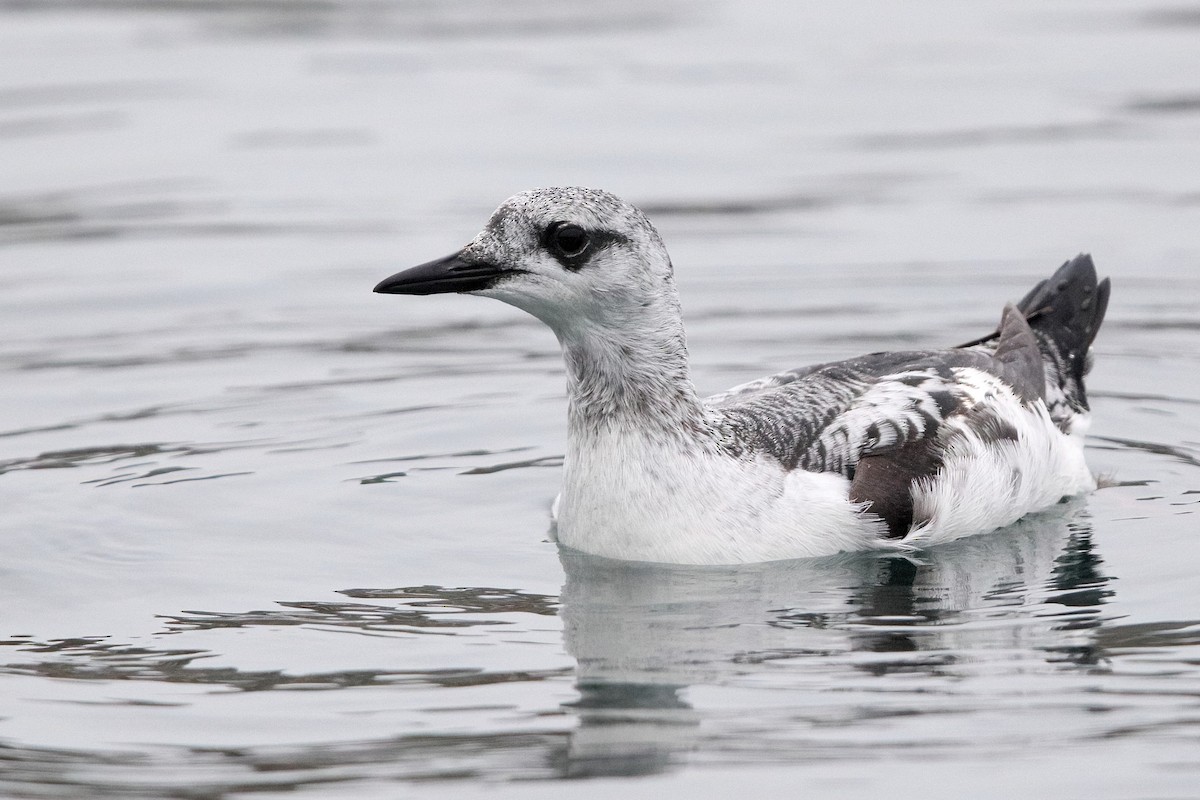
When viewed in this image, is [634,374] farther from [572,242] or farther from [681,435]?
[572,242]

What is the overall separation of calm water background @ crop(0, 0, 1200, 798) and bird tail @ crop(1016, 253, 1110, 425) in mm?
388

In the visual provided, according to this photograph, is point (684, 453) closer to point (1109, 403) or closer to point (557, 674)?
point (557, 674)

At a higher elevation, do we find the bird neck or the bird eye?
the bird eye

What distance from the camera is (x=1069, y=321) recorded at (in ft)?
36.1

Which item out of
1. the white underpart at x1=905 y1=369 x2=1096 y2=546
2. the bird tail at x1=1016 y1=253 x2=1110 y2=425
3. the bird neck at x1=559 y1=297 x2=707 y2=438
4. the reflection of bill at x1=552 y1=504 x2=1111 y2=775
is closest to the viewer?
the reflection of bill at x1=552 y1=504 x2=1111 y2=775

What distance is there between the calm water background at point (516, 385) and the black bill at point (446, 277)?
1.32 m

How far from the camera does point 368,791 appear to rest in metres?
6.30

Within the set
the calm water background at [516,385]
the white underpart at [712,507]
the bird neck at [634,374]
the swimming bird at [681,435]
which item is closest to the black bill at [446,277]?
the swimming bird at [681,435]

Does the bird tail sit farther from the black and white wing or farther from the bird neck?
the bird neck

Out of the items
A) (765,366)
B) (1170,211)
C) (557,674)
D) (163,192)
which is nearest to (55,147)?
(163,192)

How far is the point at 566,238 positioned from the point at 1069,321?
3821mm

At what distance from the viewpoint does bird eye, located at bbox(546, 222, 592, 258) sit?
8406 millimetres

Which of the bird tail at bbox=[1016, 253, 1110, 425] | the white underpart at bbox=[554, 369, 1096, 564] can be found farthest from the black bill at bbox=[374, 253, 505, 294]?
the bird tail at bbox=[1016, 253, 1110, 425]

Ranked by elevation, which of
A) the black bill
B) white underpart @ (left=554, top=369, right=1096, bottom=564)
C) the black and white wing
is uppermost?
the black bill
